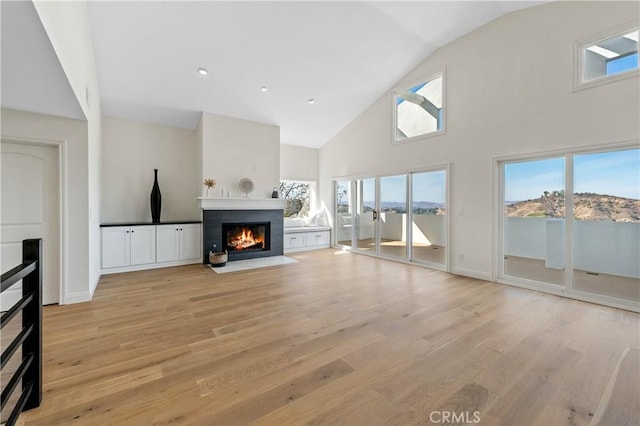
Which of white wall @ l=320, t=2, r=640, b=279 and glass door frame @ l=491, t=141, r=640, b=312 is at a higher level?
white wall @ l=320, t=2, r=640, b=279

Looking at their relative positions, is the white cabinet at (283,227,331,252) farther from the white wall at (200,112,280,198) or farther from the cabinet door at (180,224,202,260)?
the cabinet door at (180,224,202,260)

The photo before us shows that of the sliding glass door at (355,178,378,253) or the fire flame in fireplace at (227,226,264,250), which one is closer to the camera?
the fire flame in fireplace at (227,226,264,250)

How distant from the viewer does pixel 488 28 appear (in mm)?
4406

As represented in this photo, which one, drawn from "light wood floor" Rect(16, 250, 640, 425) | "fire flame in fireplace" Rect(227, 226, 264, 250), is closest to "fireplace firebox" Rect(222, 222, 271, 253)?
"fire flame in fireplace" Rect(227, 226, 264, 250)

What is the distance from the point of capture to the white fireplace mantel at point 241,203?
5551 millimetres

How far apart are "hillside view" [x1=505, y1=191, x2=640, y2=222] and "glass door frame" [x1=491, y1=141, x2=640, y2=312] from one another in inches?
3.8

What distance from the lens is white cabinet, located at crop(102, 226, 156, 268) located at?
4723 millimetres

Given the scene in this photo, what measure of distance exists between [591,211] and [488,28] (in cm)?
318

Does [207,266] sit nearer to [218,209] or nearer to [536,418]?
[218,209]

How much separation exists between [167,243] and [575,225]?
658 cm

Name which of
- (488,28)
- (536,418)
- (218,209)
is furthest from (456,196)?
(218,209)

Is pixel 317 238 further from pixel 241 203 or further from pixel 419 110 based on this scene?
pixel 419 110

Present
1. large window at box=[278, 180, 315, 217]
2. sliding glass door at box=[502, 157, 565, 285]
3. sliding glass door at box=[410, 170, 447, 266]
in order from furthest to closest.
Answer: large window at box=[278, 180, 315, 217] < sliding glass door at box=[410, 170, 447, 266] < sliding glass door at box=[502, 157, 565, 285]

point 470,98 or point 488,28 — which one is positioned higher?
point 488,28
